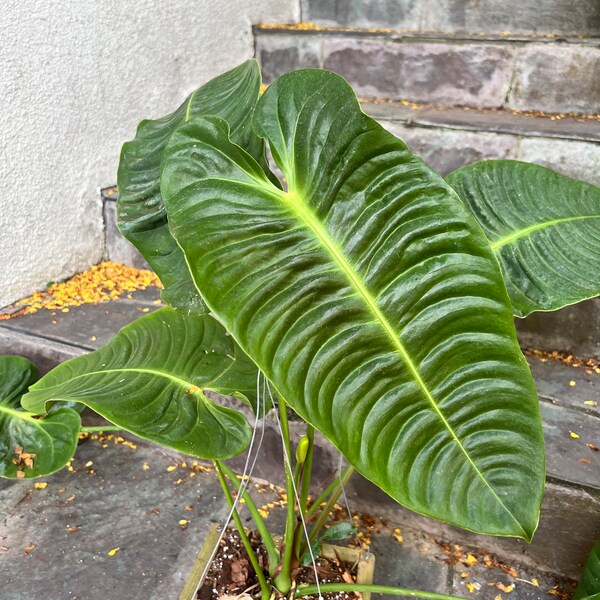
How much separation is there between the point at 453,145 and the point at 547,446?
0.85 meters

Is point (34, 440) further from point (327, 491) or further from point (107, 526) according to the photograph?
point (327, 491)

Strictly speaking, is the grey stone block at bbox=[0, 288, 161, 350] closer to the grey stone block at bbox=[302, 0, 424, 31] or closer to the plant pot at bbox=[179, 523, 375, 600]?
the plant pot at bbox=[179, 523, 375, 600]

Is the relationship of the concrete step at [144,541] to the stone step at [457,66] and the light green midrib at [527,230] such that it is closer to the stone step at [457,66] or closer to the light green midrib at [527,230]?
the light green midrib at [527,230]

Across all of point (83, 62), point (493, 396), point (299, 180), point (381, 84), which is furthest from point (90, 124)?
point (493, 396)

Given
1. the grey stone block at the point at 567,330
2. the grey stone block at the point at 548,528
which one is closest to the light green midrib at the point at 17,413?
the grey stone block at the point at 548,528

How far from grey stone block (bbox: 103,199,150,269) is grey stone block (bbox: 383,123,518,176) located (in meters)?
0.86

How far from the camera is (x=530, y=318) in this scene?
146 cm

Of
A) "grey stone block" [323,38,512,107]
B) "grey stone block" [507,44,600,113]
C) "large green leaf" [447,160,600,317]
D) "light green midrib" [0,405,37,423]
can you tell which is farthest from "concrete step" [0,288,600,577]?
"grey stone block" [323,38,512,107]

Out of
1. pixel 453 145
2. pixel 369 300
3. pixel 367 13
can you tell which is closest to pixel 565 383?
pixel 453 145

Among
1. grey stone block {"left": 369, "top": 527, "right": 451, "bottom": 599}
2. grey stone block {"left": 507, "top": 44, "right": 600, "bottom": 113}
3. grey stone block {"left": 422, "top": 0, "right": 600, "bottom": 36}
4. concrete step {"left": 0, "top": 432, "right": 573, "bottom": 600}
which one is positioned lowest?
grey stone block {"left": 369, "top": 527, "right": 451, "bottom": 599}

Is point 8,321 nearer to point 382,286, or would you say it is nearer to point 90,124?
point 90,124

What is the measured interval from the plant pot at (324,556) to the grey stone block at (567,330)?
77cm

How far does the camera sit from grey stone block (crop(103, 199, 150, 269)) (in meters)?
1.80

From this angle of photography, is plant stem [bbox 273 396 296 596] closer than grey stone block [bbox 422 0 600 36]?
Yes
